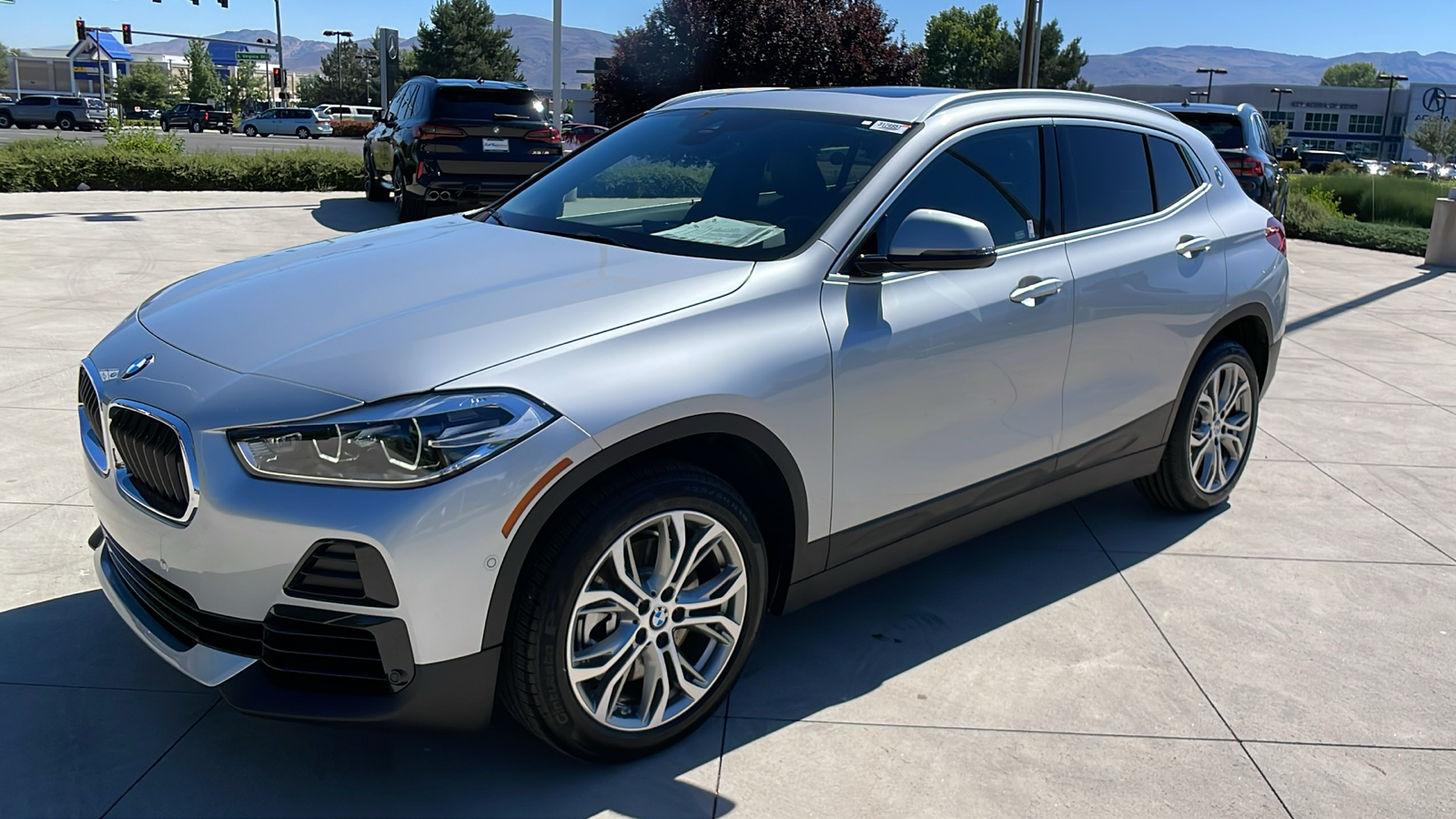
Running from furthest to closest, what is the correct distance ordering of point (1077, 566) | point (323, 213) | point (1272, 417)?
point (323, 213) < point (1272, 417) < point (1077, 566)

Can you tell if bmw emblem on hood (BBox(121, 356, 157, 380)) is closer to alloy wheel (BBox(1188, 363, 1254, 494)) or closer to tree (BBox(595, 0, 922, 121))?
alloy wheel (BBox(1188, 363, 1254, 494))

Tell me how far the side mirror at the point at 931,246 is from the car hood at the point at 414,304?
42cm

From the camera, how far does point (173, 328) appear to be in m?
3.15

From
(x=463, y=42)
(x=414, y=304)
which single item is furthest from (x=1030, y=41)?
(x=463, y=42)

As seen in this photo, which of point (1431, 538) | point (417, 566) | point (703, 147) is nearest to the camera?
point (417, 566)

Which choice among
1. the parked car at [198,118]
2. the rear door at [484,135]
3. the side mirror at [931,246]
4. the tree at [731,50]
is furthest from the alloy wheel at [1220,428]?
the parked car at [198,118]

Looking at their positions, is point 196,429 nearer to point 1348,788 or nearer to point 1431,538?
A: point 1348,788

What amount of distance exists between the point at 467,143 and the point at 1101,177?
1005 cm

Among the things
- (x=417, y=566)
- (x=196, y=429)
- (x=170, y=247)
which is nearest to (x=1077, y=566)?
(x=417, y=566)

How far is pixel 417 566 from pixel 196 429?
624 millimetres

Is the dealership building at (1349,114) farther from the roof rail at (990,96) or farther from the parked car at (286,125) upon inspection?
the roof rail at (990,96)

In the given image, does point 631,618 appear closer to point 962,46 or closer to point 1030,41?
point 1030,41

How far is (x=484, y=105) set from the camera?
13547 millimetres

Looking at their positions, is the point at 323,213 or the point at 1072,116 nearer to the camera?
the point at 1072,116
